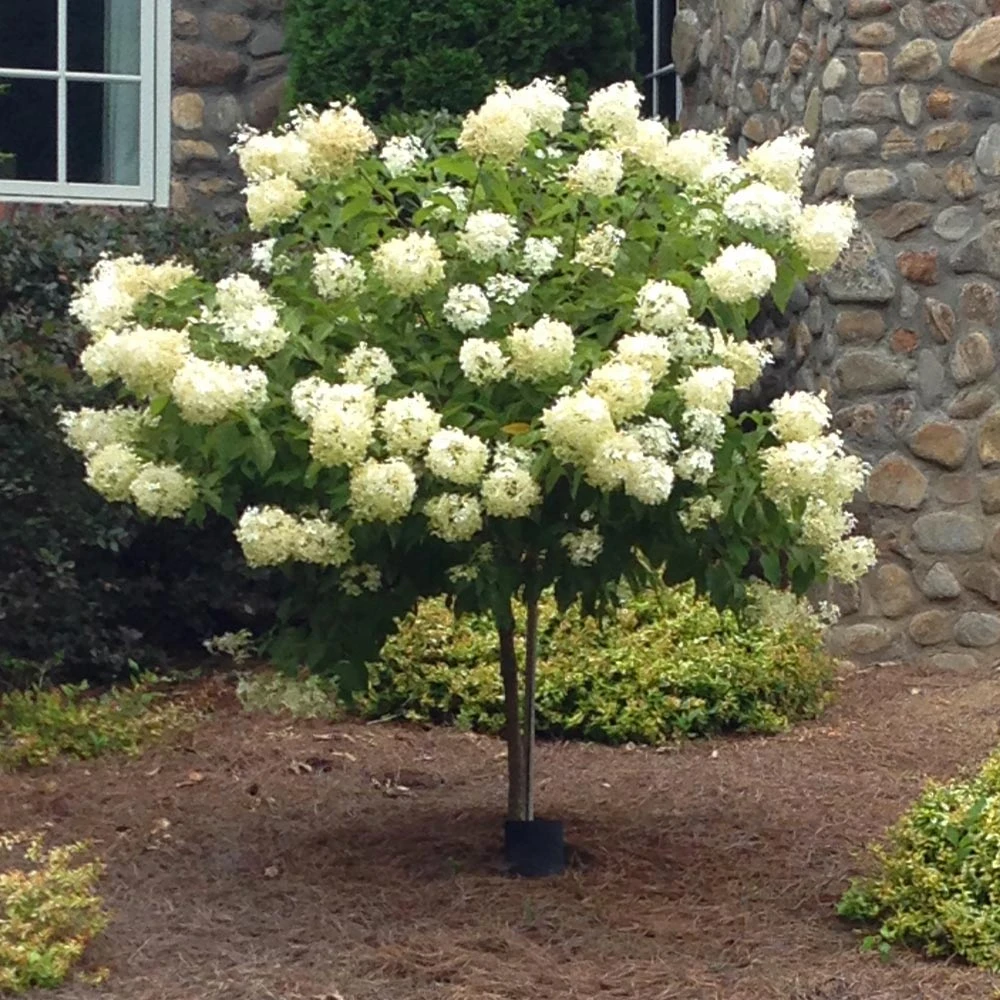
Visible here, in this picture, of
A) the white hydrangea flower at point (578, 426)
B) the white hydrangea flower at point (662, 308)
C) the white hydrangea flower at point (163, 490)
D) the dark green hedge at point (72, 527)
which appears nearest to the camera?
the white hydrangea flower at point (578, 426)

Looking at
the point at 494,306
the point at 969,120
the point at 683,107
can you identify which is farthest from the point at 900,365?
the point at 494,306

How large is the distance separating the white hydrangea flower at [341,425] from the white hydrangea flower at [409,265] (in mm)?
279

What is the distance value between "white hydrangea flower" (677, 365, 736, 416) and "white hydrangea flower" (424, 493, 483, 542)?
508 millimetres

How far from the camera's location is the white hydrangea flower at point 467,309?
13.2ft

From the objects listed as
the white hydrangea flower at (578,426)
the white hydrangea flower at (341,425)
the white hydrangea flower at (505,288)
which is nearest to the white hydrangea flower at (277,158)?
the white hydrangea flower at (505,288)

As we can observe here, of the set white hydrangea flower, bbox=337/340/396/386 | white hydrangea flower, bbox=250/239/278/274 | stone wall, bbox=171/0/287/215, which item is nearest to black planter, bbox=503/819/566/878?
white hydrangea flower, bbox=337/340/396/386

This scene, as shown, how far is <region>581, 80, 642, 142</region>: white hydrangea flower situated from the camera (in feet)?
14.3

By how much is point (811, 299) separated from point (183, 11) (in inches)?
147

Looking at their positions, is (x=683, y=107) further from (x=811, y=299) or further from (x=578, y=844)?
(x=578, y=844)

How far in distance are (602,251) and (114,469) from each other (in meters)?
1.21

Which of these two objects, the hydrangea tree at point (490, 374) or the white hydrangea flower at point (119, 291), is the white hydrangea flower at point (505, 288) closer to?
the hydrangea tree at point (490, 374)

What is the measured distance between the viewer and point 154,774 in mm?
5875

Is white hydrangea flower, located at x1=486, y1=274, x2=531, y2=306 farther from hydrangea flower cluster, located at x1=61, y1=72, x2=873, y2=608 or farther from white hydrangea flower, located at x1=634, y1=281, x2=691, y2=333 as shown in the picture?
white hydrangea flower, located at x1=634, y1=281, x2=691, y2=333

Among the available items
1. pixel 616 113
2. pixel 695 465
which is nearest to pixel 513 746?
pixel 695 465
